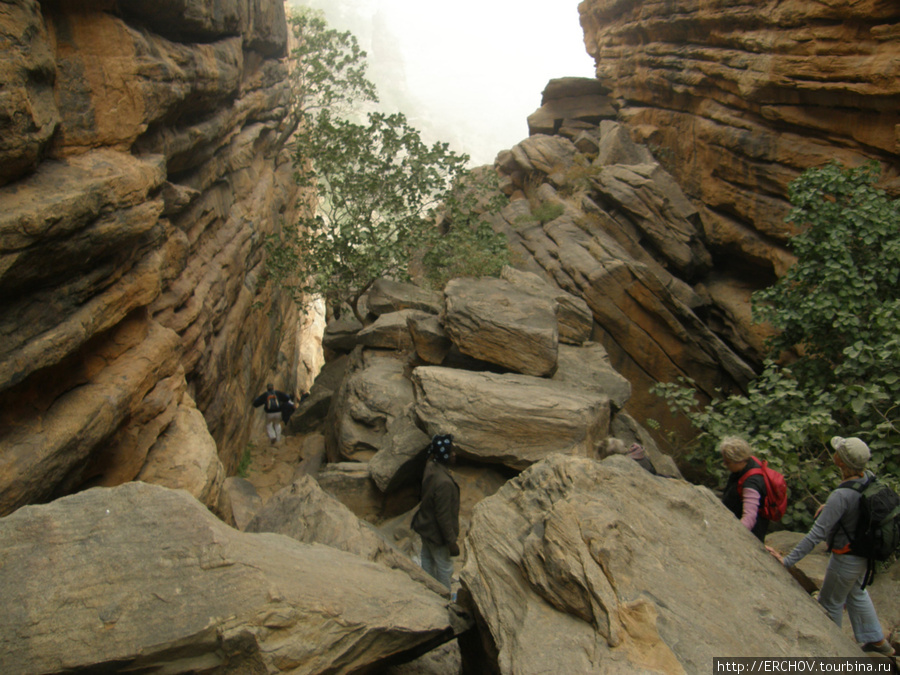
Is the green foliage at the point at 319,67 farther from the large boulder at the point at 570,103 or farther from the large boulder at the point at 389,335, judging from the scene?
the large boulder at the point at 389,335

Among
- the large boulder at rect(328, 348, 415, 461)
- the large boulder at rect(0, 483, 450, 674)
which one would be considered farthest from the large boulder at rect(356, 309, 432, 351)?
the large boulder at rect(0, 483, 450, 674)

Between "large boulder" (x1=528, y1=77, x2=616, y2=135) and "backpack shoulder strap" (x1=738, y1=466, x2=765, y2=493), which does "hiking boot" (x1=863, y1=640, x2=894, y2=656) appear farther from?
"large boulder" (x1=528, y1=77, x2=616, y2=135)

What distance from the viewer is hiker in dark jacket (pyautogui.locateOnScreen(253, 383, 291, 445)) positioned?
47.9 ft

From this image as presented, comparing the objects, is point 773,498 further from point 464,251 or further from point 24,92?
point 464,251

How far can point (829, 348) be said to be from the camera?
10.8 metres

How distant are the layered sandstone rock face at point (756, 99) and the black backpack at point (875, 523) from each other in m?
11.0

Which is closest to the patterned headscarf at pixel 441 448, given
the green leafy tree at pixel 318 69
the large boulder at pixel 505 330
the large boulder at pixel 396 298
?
the large boulder at pixel 505 330

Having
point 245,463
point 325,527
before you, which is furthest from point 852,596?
point 245,463

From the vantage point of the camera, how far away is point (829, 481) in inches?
330

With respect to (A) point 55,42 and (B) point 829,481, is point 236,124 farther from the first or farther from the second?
(B) point 829,481

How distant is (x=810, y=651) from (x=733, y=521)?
143 centimetres

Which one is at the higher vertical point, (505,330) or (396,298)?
(396,298)

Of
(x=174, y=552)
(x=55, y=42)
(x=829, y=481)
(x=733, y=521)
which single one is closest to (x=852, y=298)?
(x=829, y=481)

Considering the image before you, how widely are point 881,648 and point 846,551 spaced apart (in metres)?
1.07
